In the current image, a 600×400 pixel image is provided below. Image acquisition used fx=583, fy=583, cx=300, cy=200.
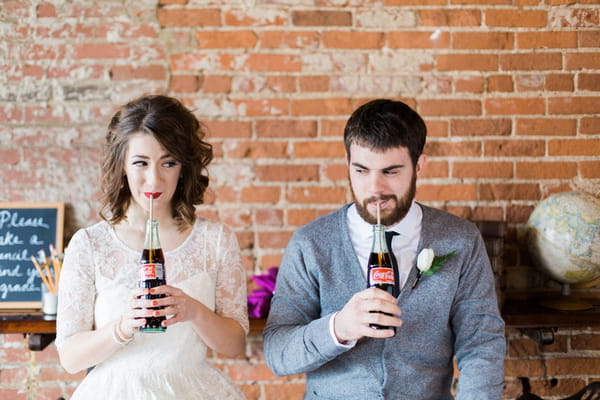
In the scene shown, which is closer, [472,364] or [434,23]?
[472,364]

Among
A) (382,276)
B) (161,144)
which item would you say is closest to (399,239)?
(382,276)

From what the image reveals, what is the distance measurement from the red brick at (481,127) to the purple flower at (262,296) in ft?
2.80

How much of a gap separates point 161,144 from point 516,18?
1.43m

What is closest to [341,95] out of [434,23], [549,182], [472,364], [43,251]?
[434,23]

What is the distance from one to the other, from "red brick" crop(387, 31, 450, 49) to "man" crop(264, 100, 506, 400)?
0.64 metres

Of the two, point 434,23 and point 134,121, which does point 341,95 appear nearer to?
point 434,23

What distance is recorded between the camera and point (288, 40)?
6.98ft

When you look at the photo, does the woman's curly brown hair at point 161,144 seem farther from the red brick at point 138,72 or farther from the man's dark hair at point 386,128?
the red brick at point 138,72

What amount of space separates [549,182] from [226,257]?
1.28 metres

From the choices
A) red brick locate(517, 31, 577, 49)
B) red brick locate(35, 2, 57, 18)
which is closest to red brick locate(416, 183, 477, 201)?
red brick locate(517, 31, 577, 49)

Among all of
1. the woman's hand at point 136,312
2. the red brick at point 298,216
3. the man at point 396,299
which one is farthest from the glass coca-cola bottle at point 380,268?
the red brick at point 298,216

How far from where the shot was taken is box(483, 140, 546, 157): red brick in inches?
84.7

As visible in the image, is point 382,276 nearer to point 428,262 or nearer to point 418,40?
point 428,262

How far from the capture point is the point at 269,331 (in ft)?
5.17
